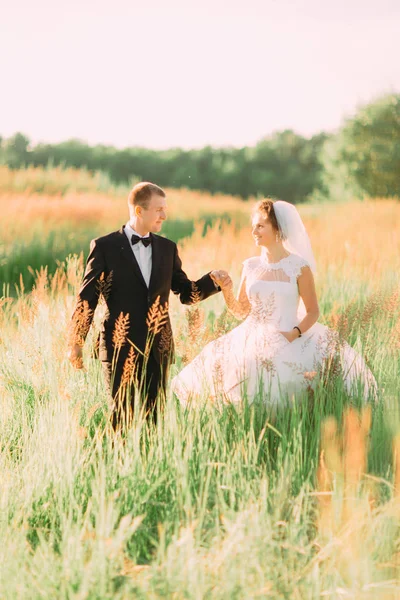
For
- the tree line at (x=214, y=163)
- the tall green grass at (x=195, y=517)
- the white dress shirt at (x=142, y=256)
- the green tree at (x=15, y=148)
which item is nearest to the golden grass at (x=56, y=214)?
the white dress shirt at (x=142, y=256)

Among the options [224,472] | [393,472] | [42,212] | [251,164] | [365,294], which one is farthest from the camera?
[251,164]

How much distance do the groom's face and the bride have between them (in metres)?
0.52

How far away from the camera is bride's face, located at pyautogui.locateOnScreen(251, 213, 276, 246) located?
4532 millimetres

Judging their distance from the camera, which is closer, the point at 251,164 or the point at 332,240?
the point at 332,240

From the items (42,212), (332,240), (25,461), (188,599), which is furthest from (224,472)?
(42,212)

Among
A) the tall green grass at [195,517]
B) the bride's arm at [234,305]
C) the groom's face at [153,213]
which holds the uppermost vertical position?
the groom's face at [153,213]

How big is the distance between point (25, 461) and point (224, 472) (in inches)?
50.3

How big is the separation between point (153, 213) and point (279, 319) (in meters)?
1.22

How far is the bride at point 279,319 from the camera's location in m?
4.14

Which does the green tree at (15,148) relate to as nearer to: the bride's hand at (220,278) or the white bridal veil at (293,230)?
the white bridal veil at (293,230)

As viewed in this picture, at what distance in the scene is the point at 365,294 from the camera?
727cm

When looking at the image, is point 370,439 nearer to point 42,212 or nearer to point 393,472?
point 393,472

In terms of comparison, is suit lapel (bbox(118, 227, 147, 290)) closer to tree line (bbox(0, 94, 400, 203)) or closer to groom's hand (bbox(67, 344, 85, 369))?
groom's hand (bbox(67, 344, 85, 369))

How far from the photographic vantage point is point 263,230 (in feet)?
15.0
